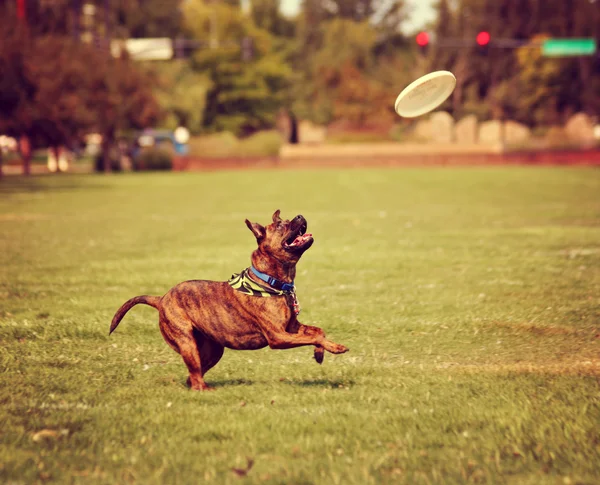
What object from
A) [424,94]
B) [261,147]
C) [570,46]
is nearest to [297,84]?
[261,147]

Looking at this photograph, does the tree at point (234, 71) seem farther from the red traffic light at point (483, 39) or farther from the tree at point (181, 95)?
the red traffic light at point (483, 39)

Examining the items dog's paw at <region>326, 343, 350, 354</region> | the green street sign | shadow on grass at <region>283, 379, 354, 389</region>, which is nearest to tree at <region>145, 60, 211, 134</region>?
the green street sign

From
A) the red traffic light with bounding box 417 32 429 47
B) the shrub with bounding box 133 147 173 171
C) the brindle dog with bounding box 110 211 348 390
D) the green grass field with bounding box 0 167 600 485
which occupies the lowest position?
the shrub with bounding box 133 147 173 171

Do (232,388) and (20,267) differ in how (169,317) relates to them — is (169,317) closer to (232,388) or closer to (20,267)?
(232,388)

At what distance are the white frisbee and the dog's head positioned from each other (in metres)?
3.50

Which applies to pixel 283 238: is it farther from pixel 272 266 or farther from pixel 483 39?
pixel 483 39

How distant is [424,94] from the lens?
9141 mm

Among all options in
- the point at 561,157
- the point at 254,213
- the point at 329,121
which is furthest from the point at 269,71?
the point at 254,213

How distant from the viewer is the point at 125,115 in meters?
58.1

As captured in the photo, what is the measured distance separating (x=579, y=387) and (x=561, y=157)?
198 ft

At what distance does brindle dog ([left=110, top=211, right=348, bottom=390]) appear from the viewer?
213 inches

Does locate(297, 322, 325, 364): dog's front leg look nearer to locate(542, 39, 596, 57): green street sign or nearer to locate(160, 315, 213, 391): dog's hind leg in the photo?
locate(160, 315, 213, 391): dog's hind leg

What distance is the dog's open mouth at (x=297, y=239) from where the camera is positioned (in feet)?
17.2

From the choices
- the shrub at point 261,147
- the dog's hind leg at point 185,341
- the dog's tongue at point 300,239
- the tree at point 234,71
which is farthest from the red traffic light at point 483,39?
the tree at point 234,71
